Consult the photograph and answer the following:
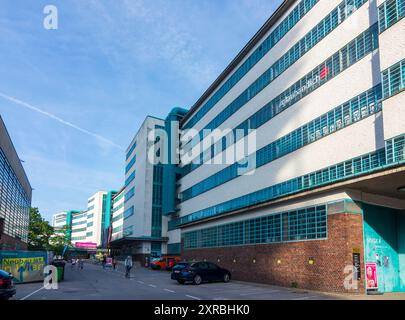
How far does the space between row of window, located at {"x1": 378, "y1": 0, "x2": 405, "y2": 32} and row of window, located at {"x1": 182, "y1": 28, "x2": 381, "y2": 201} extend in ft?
8.57

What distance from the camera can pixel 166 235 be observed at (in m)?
74.1

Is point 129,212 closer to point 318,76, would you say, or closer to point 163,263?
point 163,263

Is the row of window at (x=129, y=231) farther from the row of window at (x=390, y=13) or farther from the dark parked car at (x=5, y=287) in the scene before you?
the row of window at (x=390, y=13)

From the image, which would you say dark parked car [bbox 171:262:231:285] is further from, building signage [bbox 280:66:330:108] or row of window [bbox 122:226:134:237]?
row of window [bbox 122:226:134:237]

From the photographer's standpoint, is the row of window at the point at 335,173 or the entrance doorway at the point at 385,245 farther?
the entrance doorway at the point at 385,245

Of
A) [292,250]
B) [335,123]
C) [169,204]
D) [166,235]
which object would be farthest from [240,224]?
[166,235]

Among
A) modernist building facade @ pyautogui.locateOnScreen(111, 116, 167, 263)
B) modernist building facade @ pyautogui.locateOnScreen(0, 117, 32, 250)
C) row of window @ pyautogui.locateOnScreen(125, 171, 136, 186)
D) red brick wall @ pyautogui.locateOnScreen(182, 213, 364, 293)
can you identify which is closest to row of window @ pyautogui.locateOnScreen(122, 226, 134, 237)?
modernist building facade @ pyautogui.locateOnScreen(111, 116, 167, 263)

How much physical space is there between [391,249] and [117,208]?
349 ft

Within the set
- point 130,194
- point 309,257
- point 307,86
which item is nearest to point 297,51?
point 307,86

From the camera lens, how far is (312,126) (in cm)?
2636

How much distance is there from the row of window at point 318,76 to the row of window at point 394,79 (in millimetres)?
2820

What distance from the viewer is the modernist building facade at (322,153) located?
20.5 m

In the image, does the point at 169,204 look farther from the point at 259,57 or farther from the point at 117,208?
the point at 117,208

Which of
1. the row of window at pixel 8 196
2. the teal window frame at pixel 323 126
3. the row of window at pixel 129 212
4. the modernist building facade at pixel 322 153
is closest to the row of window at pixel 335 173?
the modernist building facade at pixel 322 153
